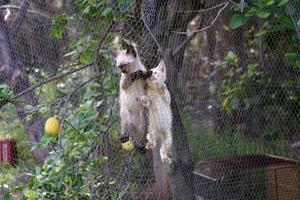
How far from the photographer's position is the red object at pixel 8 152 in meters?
2.78

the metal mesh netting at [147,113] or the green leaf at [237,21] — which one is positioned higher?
the green leaf at [237,21]

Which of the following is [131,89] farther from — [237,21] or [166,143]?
[237,21]

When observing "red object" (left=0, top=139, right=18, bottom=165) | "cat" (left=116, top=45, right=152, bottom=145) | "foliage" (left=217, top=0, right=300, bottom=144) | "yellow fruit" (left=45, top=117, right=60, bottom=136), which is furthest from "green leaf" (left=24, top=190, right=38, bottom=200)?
"foliage" (left=217, top=0, right=300, bottom=144)

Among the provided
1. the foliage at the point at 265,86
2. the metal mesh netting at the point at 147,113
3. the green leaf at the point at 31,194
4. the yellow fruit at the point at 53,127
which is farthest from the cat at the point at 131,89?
the foliage at the point at 265,86

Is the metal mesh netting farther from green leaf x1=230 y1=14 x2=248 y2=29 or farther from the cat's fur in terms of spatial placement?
the cat's fur

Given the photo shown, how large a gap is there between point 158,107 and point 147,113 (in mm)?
230

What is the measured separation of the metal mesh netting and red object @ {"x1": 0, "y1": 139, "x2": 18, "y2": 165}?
0.01 meters

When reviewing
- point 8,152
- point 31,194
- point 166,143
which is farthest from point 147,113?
point 8,152

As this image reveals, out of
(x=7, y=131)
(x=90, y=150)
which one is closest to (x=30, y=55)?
(x=7, y=131)

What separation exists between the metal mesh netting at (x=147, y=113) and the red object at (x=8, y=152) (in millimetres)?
11

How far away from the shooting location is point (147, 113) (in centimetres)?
191

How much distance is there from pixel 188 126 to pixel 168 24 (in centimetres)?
60

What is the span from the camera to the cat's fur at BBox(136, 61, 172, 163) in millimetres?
1654

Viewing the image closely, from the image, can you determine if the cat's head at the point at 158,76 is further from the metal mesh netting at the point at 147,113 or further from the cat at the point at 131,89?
the metal mesh netting at the point at 147,113
